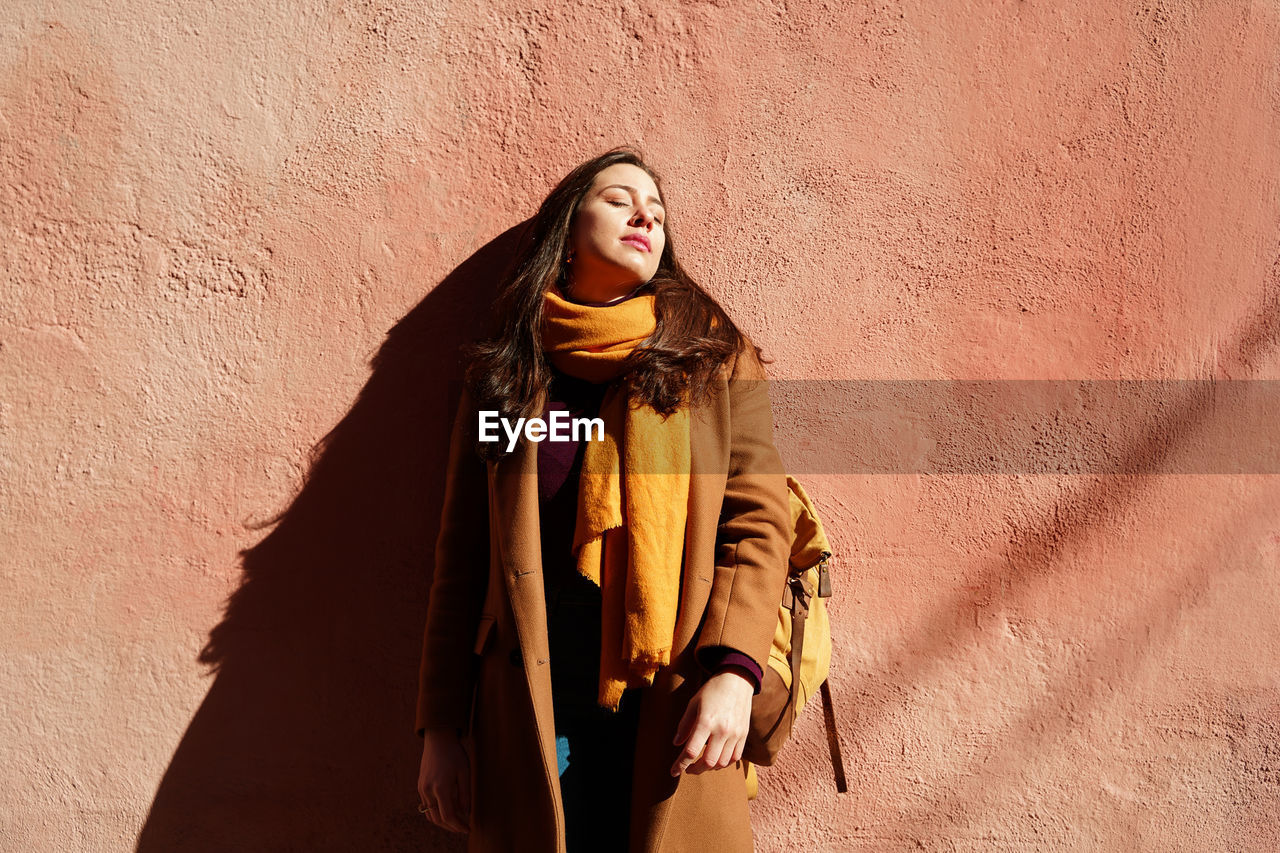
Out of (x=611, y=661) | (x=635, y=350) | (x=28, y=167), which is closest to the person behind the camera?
(x=611, y=661)

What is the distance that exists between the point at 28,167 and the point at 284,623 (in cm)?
130

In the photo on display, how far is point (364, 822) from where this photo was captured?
207cm

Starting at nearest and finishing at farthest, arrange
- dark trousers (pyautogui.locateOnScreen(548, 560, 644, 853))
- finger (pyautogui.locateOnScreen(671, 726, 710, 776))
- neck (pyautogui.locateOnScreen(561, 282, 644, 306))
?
finger (pyautogui.locateOnScreen(671, 726, 710, 776)) < dark trousers (pyautogui.locateOnScreen(548, 560, 644, 853)) < neck (pyautogui.locateOnScreen(561, 282, 644, 306))

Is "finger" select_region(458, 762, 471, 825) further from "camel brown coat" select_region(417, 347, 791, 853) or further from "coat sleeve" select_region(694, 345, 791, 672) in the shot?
"coat sleeve" select_region(694, 345, 791, 672)

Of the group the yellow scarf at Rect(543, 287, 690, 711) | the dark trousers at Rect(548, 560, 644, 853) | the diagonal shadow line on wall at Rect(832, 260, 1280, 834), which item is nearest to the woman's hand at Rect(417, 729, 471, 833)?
the dark trousers at Rect(548, 560, 644, 853)

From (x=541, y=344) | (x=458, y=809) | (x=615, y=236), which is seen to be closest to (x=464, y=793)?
(x=458, y=809)

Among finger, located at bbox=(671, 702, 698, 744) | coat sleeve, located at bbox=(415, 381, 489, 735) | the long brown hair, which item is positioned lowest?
finger, located at bbox=(671, 702, 698, 744)

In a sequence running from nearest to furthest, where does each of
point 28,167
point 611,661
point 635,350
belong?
1. point 611,661
2. point 635,350
3. point 28,167

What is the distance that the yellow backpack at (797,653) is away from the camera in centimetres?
163

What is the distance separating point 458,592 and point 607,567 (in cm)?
35

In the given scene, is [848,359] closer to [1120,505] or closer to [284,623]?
[1120,505]

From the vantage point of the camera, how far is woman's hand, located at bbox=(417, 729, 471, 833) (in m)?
1.66

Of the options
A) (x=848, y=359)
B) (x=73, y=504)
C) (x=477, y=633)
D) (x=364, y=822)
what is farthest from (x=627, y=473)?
(x=73, y=504)

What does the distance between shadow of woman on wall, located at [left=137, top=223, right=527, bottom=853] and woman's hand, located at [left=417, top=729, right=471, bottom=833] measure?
41 cm
